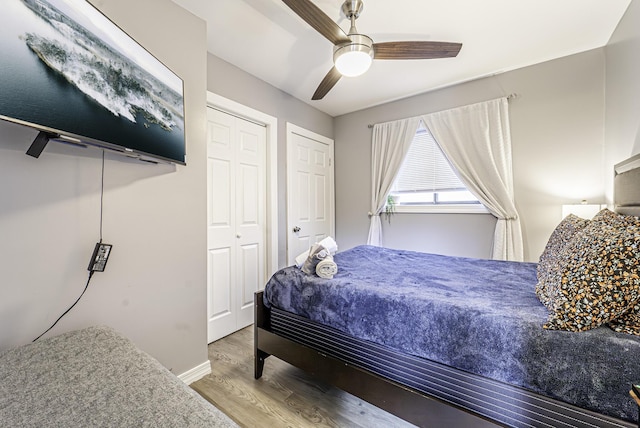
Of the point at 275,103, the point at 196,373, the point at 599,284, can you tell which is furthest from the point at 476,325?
the point at 275,103

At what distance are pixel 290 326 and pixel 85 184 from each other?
4.52 feet

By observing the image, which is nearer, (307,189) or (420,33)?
(420,33)

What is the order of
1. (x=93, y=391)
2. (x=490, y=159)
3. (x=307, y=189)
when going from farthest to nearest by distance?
(x=307, y=189), (x=490, y=159), (x=93, y=391)

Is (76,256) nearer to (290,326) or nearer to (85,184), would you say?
(85,184)

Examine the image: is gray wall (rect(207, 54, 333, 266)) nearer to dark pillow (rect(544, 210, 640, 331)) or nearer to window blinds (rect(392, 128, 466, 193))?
window blinds (rect(392, 128, 466, 193))

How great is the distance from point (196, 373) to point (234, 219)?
1.31 metres

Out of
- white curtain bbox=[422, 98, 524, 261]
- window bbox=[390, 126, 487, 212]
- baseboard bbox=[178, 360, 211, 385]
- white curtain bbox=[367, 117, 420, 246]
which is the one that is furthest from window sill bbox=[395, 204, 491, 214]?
baseboard bbox=[178, 360, 211, 385]

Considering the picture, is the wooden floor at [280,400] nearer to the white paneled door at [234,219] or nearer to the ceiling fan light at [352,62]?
the white paneled door at [234,219]

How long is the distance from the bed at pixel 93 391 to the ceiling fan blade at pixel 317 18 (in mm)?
1770

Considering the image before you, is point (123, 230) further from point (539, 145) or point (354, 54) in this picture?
point (539, 145)

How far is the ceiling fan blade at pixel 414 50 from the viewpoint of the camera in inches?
69.6

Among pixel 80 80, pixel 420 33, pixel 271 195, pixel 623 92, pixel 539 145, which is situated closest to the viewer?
pixel 80 80

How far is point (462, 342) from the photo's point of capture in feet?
3.66

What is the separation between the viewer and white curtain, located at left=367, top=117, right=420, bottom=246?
3.34m
